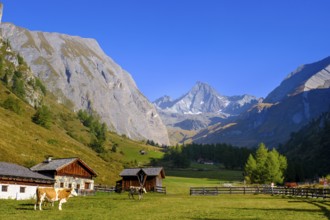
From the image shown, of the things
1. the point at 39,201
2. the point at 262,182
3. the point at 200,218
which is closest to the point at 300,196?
the point at 200,218

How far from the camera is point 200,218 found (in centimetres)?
2845

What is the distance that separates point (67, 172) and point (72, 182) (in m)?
3.06

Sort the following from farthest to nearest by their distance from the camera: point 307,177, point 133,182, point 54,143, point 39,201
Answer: point 307,177
point 54,143
point 133,182
point 39,201

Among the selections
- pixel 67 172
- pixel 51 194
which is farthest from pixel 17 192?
pixel 51 194

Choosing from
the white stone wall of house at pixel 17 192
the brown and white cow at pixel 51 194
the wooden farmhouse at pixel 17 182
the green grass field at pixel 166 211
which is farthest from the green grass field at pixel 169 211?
the wooden farmhouse at pixel 17 182

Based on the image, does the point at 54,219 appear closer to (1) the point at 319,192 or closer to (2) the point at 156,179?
(1) the point at 319,192

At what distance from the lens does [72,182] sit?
239 ft

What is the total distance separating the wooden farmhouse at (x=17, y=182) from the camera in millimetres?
52281

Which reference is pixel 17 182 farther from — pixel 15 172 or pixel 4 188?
pixel 4 188

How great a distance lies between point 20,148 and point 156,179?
1490 inches

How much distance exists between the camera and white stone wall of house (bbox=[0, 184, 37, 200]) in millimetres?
52006

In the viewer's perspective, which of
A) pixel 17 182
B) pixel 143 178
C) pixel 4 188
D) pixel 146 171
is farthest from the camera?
pixel 146 171

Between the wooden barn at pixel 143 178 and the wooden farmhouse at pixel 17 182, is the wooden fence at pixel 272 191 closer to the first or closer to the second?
the wooden barn at pixel 143 178

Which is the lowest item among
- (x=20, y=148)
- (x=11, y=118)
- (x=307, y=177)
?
(x=307, y=177)
